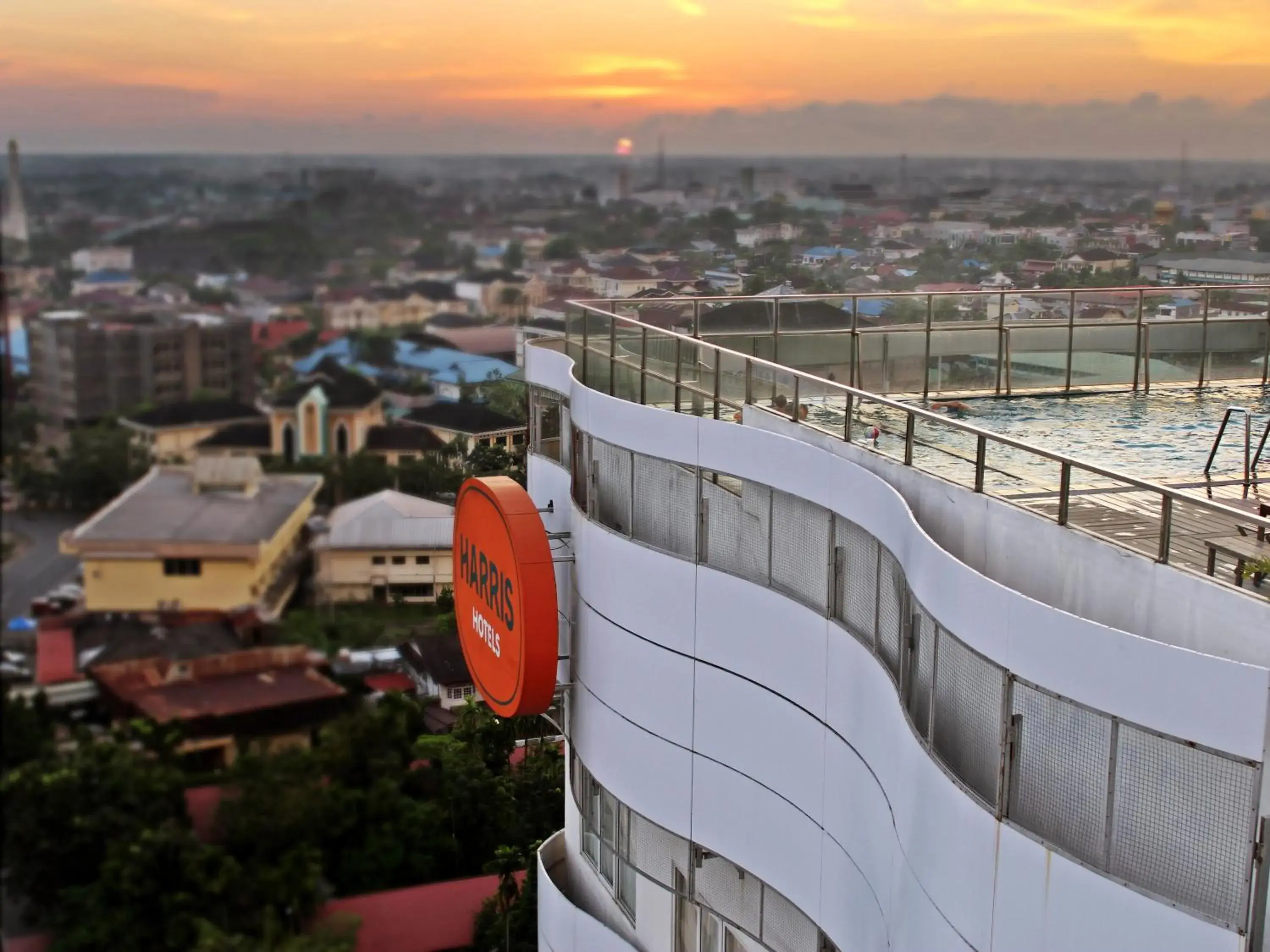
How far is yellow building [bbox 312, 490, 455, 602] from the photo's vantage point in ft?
57.5

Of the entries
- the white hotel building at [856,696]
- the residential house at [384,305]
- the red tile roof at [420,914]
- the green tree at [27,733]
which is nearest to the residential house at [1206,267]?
the white hotel building at [856,696]

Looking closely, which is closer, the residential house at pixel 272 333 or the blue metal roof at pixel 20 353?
the blue metal roof at pixel 20 353

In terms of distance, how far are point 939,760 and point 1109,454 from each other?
338cm

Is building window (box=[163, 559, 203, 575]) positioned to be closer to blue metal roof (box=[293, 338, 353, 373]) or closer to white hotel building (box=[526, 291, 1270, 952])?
blue metal roof (box=[293, 338, 353, 373])

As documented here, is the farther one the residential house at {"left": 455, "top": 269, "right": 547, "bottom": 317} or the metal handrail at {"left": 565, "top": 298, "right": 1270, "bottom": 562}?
the residential house at {"left": 455, "top": 269, "right": 547, "bottom": 317}

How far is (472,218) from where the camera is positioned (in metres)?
18.0

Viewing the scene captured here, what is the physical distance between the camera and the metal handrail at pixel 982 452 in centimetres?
451

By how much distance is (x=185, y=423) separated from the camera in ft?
52.5

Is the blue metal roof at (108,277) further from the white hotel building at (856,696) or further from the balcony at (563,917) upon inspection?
the balcony at (563,917)

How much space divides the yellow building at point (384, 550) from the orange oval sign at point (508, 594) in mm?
6754

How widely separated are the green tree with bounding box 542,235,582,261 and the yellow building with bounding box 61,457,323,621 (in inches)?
223

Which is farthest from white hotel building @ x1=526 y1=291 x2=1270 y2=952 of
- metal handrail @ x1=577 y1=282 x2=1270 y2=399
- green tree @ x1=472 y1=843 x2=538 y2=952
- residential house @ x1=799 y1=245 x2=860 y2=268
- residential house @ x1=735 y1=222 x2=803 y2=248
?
green tree @ x1=472 y1=843 x2=538 y2=952

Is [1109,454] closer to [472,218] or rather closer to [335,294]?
[335,294]

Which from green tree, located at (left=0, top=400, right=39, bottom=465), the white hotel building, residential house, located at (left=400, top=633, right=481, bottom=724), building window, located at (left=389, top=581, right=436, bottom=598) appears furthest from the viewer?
residential house, located at (left=400, top=633, right=481, bottom=724)
